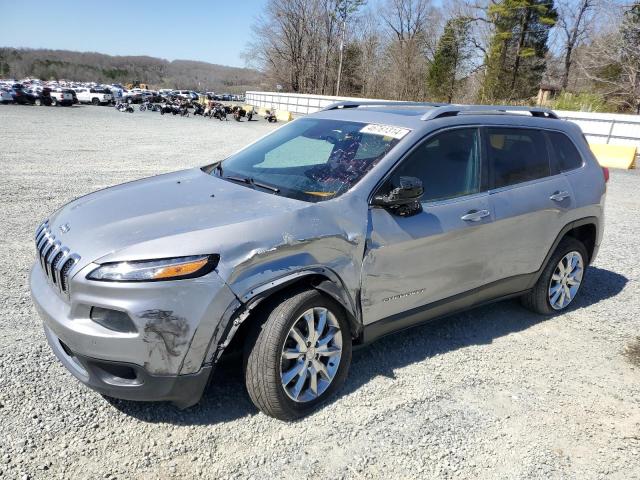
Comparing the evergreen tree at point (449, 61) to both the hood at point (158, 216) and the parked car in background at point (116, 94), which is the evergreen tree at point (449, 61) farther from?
the hood at point (158, 216)

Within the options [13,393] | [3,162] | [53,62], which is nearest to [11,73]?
[53,62]

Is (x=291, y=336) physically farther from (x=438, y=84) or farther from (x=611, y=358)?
(x=438, y=84)

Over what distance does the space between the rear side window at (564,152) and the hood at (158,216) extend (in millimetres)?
2648

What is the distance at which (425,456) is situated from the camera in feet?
8.81

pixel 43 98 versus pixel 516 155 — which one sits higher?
pixel 516 155

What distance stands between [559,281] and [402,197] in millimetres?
2353

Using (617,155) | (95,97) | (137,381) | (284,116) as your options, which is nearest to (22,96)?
(95,97)

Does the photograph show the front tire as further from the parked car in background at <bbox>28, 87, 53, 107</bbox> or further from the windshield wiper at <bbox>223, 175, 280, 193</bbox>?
the parked car in background at <bbox>28, 87, 53, 107</bbox>

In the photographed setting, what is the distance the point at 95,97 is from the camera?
164 feet

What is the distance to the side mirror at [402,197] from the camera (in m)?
2.99

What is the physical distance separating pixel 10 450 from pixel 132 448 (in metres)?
0.58

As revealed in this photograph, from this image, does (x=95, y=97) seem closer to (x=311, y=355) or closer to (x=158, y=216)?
(x=158, y=216)

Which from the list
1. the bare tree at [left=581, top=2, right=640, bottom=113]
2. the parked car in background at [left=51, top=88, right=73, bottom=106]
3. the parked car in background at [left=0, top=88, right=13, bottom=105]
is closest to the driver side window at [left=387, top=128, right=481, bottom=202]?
the bare tree at [left=581, top=2, right=640, bottom=113]

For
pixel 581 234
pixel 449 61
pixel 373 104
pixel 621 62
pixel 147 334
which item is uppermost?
pixel 449 61
